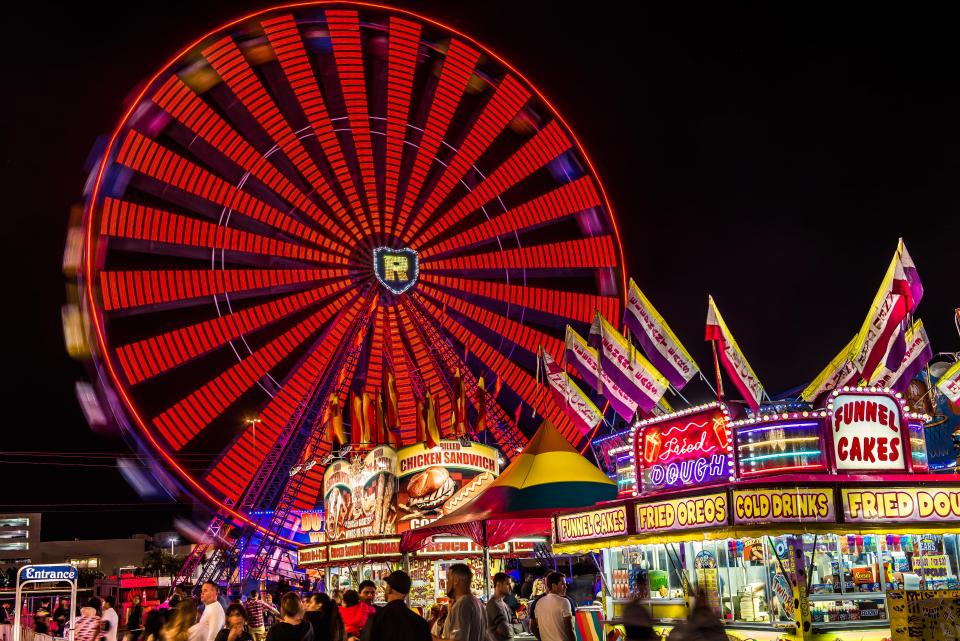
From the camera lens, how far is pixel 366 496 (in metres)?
27.0

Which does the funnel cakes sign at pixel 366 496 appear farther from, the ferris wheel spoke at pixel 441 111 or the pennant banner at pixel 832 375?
the pennant banner at pixel 832 375

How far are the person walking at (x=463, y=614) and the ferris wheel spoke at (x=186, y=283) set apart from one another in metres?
18.5

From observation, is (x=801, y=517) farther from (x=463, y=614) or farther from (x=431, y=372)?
(x=431, y=372)

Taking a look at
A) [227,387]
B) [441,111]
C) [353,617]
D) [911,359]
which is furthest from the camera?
[441,111]

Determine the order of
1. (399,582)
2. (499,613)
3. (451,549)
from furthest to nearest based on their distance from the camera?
(451,549), (499,613), (399,582)

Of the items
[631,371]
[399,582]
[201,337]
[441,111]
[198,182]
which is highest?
[441,111]

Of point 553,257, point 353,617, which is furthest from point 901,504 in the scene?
point 553,257

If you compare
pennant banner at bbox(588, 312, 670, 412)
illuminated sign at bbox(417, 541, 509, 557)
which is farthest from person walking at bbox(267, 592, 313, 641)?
illuminated sign at bbox(417, 541, 509, 557)

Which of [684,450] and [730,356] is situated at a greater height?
[730,356]

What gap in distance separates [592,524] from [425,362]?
43.6 feet

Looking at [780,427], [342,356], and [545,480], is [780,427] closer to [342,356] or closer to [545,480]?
[545,480]

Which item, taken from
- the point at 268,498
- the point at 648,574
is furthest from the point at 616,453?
the point at 268,498

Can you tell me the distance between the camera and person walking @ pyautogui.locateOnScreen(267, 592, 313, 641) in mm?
7238

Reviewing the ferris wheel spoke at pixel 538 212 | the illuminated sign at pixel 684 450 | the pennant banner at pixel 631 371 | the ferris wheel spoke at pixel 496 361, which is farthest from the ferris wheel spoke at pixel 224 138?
the illuminated sign at pixel 684 450
